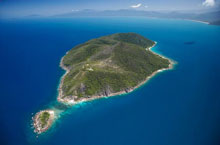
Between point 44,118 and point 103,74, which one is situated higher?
point 103,74

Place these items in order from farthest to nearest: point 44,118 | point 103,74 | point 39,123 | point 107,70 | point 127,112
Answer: point 107,70, point 103,74, point 127,112, point 44,118, point 39,123

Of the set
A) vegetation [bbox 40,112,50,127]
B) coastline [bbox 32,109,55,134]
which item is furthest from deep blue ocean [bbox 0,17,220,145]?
vegetation [bbox 40,112,50,127]

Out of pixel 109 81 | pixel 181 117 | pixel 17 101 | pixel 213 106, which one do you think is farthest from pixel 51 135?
pixel 213 106

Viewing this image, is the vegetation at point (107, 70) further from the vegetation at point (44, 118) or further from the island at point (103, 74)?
the vegetation at point (44, 118)

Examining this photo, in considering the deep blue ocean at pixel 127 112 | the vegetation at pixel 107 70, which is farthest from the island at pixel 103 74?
the deep blue ocean at pixel 127 112

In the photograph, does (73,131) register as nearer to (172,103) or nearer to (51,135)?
(51,135)

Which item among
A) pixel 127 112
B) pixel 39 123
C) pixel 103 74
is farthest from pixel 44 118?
pixel 103 74

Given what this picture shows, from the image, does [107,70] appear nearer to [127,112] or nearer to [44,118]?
[127,112]

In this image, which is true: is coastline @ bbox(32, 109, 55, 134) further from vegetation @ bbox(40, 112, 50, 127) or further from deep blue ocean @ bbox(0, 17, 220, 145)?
deep blue ocean @ bbox(0, 17, 220, 145)
